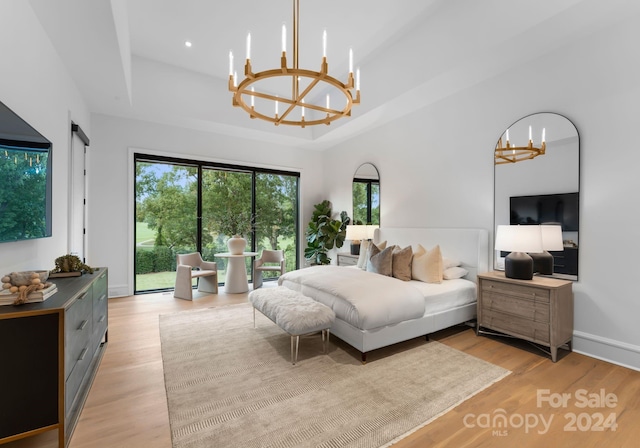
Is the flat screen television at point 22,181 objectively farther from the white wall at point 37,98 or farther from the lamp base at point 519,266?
the lamp base at point 519,266

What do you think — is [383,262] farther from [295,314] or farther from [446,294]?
[295,314]

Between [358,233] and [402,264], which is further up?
[358,233]

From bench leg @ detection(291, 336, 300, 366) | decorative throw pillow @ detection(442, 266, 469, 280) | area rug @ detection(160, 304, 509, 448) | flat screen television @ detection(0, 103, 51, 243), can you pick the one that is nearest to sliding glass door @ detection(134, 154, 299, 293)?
area rug @ detection(160, 304, 509, 448)

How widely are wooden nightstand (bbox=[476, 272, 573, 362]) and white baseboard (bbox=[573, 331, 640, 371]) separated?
0.08 m

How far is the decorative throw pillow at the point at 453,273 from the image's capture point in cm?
345

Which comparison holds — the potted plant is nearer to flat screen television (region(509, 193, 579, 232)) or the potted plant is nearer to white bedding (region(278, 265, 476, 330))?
white bedding (region(278, 265, 476, 330))

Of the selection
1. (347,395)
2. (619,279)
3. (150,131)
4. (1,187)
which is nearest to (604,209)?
(619,279)

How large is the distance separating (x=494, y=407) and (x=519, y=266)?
56.8 inches

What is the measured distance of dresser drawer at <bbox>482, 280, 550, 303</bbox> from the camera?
2602mm

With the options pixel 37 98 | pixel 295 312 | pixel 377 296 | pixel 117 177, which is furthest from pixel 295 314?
pixel 117 177

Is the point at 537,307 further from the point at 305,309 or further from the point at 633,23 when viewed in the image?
the point at 633,23

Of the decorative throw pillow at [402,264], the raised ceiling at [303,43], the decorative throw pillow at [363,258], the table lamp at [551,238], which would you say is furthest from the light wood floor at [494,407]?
the raised ceiling at [303,43]

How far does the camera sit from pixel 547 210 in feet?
9.66

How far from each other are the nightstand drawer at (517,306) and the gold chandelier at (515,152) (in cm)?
150
